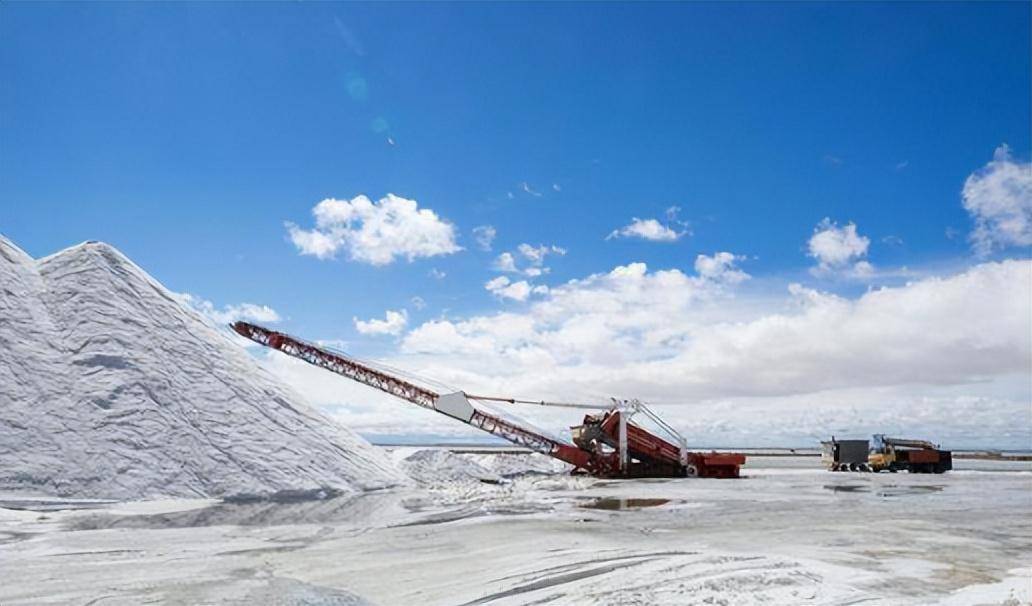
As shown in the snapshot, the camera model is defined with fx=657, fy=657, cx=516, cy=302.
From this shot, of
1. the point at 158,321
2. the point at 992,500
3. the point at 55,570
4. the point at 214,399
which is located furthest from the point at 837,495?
the point at 158,321

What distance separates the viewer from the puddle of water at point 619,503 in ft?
58.7

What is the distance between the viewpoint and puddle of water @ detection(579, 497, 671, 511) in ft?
58.7

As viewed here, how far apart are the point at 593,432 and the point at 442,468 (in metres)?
8.59

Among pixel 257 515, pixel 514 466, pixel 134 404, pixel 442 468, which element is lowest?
pixel 514 466

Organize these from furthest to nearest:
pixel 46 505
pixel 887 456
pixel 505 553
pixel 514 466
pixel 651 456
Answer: pixel 887 456
pixel 514 466
pixel 651 456
pixel 46 505
pixel 505 553

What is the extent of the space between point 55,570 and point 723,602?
8686 millimetres

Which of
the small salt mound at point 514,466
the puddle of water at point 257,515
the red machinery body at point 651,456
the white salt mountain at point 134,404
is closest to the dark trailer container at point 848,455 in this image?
the red machinery body at point 651,456

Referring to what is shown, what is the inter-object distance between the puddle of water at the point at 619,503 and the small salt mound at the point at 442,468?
8792 mm

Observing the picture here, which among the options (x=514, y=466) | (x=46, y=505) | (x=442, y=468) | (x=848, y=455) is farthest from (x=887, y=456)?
(x=46, y=505)

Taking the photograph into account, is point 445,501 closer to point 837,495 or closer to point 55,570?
point 55,570

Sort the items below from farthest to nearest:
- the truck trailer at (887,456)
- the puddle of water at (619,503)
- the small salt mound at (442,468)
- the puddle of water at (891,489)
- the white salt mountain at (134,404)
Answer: the truck trailer at (887,456), the small salt mound at (442,468), the puddle of water at (891,489), the puddle of water at (619,503), the white salt mountain at (134,404)

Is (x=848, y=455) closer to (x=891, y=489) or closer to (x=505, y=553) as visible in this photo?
(x=891, y=489)

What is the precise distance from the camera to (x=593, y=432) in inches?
1353

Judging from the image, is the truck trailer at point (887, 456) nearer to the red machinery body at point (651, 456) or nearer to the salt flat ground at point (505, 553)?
the red machinery body at point (651, 456)
